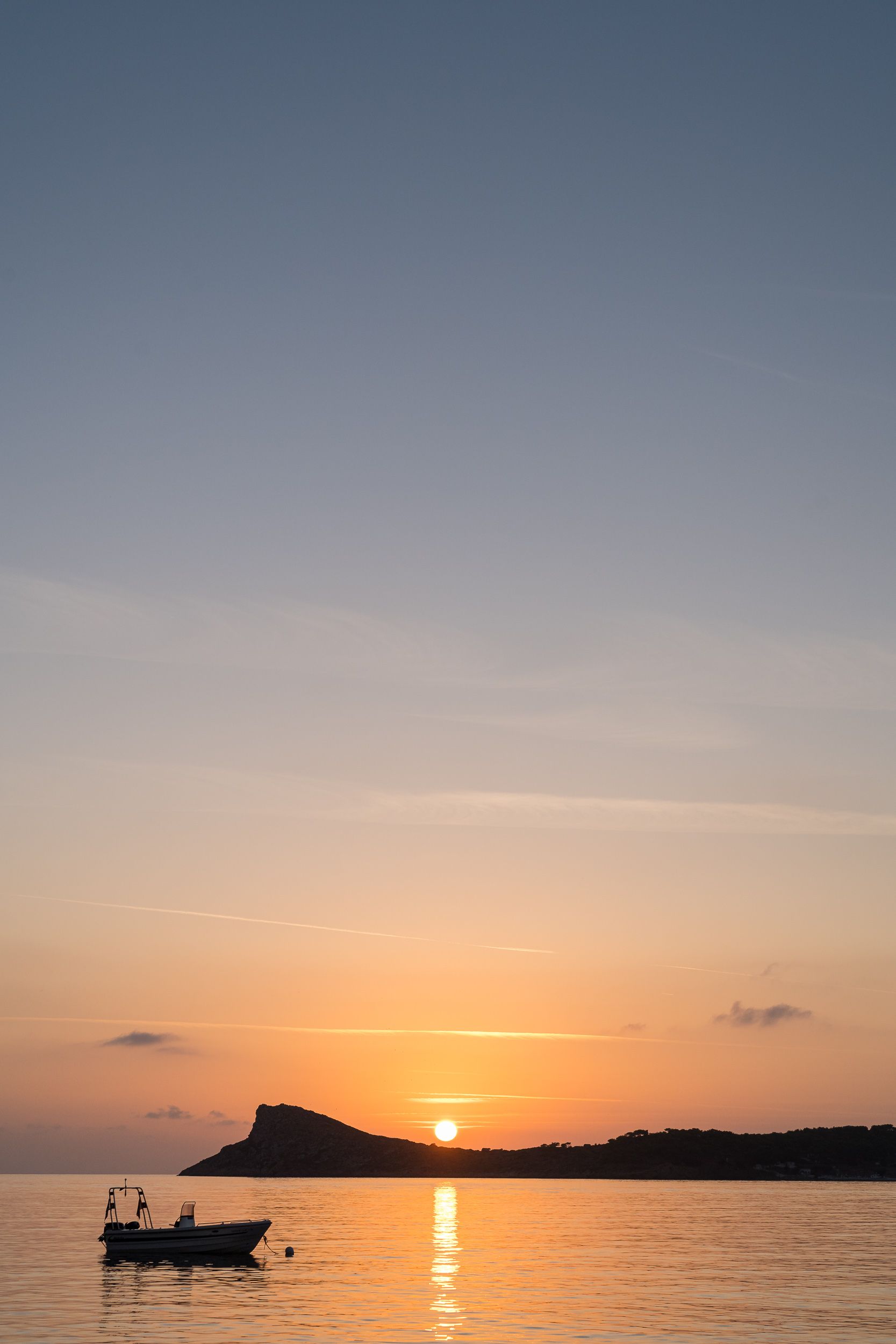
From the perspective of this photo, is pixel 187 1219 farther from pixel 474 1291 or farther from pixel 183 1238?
pixel 474 1291

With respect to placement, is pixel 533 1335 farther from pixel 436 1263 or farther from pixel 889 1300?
pixel 436 1263

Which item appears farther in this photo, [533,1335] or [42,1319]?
[42,1319]

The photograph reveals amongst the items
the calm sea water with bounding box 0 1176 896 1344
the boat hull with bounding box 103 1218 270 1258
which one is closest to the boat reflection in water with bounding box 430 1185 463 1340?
the calm sea water with bounding box 0 1176 896 1344

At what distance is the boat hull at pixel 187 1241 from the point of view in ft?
359

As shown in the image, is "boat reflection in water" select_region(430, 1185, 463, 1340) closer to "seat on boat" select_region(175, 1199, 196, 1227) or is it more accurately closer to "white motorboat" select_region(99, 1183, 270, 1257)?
"white motorboat" select_region(99, 1183, 270, 1257)

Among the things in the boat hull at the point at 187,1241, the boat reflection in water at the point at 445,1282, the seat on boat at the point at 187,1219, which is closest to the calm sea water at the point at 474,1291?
the boat reflection in water at the point at 445,1282

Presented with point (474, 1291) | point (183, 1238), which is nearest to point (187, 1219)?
point (183, 1238)

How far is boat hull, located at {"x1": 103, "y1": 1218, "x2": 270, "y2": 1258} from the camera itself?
10931cm

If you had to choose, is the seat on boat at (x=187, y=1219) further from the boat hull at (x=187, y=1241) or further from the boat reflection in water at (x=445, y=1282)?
the boat reflection in water at (x=445, y=1282)

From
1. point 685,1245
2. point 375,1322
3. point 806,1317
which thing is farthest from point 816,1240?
point 375,1322

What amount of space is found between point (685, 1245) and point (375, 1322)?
74664 mm

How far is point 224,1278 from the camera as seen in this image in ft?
338

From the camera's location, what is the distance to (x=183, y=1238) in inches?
4316

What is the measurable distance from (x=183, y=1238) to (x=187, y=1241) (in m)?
0.52
